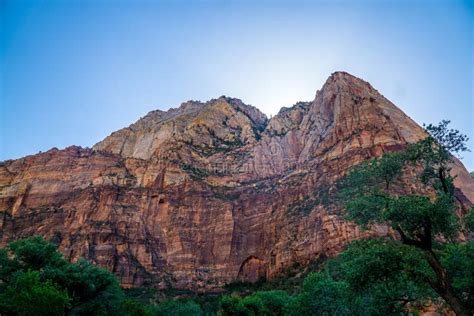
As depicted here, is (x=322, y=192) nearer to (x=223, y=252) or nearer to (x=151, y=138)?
(x=223, y=252)

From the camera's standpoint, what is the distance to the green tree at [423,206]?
715 inches

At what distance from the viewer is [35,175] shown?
119 m

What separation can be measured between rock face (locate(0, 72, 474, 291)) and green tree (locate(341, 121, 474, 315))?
5253 cm

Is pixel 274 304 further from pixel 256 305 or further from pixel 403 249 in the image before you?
pixel 403 249

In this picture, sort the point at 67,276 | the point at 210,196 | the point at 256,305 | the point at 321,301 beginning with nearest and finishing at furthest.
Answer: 1. the point at 67,276
2. the point at 321,301
3. the point at 256,305
4. the point at 210,196

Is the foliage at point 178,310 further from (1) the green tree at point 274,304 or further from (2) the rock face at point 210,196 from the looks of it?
(2) the rock face at point 210,196

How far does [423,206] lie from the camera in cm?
1866

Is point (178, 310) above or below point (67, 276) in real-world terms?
below

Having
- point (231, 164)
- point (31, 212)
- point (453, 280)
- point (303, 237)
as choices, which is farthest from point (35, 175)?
point (453, 280)

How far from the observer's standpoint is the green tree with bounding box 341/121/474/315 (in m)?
18.2

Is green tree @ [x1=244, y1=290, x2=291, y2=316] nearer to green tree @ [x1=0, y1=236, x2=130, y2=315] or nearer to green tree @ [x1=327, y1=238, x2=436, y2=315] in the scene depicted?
green tree @ [x1=0, y1=236, x2=130, y2=315]

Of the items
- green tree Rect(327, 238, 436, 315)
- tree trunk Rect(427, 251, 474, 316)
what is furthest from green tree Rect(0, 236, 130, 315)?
tree trunk Rect(427, 251, 474, 316)

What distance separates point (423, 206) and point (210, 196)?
89.3 metres

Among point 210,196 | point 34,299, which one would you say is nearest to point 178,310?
point 34,299
